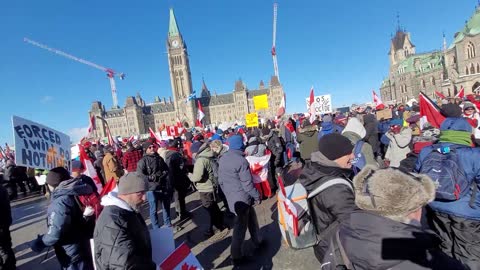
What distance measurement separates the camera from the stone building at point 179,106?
120 m

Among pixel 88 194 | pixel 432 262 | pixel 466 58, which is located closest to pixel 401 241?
pixel 432 262

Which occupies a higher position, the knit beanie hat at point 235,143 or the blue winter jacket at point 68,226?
the knit beanie hat at point 235,143

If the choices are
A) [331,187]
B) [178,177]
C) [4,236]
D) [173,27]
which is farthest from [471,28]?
[173,27]

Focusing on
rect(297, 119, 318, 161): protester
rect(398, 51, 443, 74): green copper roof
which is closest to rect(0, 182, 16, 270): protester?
rect(297, 119, 318, 161): protester

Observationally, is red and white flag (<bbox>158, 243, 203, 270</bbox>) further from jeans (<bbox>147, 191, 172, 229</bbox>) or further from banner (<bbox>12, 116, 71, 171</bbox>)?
jeans (<bbox>147, 191, 172, 229</bbox>)

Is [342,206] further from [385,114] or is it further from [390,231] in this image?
[385,114]

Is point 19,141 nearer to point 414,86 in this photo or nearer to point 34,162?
point 34,162

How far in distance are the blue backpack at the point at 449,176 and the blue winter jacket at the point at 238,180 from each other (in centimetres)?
234

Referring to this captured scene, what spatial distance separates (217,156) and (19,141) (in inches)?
130

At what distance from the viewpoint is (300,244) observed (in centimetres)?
284

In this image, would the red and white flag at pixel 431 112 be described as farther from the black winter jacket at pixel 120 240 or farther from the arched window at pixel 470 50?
the arched window at pixel 470 50

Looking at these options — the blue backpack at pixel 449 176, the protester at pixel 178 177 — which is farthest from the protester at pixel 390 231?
the protester at pixel 178 177

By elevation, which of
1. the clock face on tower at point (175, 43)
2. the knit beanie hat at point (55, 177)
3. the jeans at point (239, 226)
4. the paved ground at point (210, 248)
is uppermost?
the clock face on tower at point (175, 43)

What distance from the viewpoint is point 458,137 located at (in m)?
2.94
